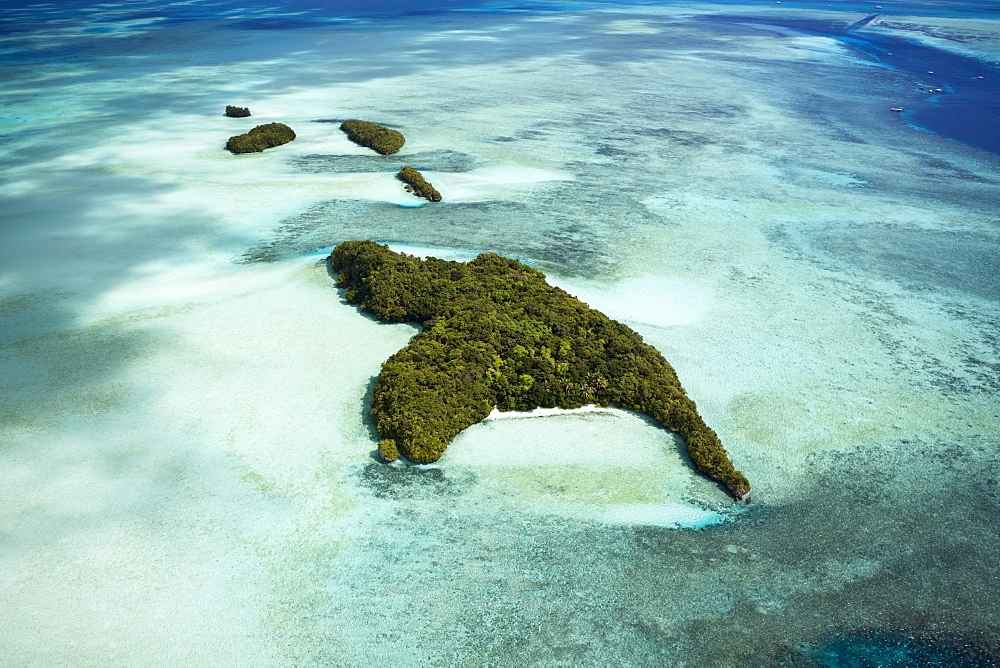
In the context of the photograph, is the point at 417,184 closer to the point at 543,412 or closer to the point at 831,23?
the point at 543,412

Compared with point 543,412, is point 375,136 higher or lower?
higher

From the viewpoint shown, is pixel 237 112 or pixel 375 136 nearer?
pixel 375 136

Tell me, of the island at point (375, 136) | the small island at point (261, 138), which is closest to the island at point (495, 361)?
the island at point (375, 136)

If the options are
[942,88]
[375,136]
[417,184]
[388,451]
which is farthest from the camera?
[942,88]

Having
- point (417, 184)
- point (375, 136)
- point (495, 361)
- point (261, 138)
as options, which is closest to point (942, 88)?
point (375, 136)

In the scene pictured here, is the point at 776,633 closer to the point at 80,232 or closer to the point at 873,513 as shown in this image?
the point at 873,513

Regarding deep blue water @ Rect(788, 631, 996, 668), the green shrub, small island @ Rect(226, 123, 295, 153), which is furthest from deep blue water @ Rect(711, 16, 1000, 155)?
the green shrub

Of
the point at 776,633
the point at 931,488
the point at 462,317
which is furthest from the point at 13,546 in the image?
the point at 931,488
